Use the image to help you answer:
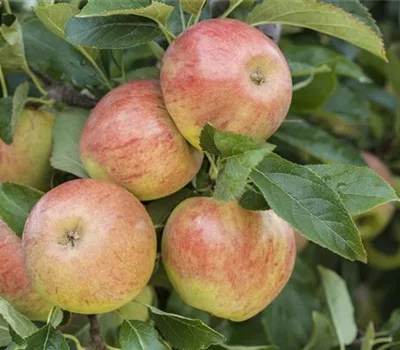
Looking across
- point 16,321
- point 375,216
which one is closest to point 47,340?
point 16,321

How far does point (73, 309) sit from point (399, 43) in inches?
47.0

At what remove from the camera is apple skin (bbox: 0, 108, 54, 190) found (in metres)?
1.08

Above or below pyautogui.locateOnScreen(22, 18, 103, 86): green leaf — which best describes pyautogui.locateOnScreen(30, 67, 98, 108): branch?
below

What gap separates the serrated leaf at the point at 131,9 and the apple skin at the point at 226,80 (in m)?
0.05

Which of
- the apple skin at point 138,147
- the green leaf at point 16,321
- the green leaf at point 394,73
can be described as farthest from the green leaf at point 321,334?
the green leaf at point 394,73

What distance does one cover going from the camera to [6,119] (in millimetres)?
1061

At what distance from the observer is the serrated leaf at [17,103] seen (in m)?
1.05

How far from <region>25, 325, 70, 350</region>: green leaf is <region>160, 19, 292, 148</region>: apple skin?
29cm

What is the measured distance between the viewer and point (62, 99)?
1188mm

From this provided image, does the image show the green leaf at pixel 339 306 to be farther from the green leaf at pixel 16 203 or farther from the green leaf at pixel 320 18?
the green leaf at pixel 16 203

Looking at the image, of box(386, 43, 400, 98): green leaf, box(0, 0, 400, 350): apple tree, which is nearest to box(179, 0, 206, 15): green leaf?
box(0, 0, 400, 350): apple tree

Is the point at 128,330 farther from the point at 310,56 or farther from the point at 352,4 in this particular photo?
the point at 310,56

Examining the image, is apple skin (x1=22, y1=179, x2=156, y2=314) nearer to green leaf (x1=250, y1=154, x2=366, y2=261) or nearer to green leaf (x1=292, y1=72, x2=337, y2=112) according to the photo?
green leaf (x1=250, y1=154, x2=366, y2=261)

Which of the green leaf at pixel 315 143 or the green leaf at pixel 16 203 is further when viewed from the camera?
the green leaf at pixel 315 143
